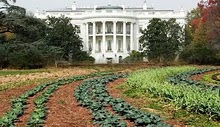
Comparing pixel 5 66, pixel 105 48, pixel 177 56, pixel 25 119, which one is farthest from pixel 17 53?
pixel 105 48

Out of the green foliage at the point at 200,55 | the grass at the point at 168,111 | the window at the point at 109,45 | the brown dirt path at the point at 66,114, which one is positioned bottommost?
the brown dirt path at the point at 66,114

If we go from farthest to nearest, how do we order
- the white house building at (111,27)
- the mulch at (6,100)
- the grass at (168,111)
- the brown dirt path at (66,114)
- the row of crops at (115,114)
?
the white house building at (111,27), the mulch at (6,100), the brown dirt path at (66,114), the grass at (168,111), the row of crops at (115,114)

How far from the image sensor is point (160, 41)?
172 feet

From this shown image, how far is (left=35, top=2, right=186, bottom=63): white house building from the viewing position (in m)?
72.6

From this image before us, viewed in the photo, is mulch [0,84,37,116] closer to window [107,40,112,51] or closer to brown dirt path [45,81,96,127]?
brown dirt path [45,81,96,127]

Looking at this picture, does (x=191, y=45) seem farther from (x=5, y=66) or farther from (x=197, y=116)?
(x=197, y=116)

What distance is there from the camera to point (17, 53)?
3812cm

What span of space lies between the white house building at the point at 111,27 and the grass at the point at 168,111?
5532 cm

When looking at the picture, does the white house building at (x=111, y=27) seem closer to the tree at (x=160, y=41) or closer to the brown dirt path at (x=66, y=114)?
the tree at (x=160, y=41)

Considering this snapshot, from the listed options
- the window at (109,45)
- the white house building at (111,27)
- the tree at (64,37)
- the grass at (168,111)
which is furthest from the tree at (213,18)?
the grass at (168,111)

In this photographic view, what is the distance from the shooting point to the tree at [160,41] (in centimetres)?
5216

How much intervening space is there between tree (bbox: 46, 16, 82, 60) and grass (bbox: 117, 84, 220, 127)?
118 ft

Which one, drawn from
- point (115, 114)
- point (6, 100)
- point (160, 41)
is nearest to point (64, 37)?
point (160, 41)

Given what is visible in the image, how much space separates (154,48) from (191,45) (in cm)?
501
